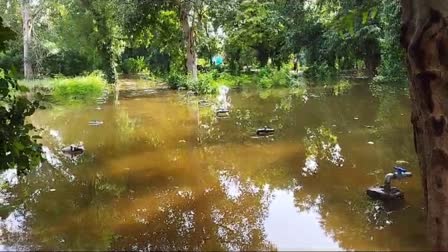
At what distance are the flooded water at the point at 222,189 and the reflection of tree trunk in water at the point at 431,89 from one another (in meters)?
2.02

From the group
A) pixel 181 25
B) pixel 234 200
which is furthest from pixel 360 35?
pixel 234 200

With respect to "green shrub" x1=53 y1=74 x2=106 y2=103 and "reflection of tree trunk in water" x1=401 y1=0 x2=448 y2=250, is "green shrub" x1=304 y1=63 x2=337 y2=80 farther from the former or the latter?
"reflection of tree trunk in water" x1=401 y1=0 x2=448 y2=250

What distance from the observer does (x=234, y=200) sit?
21.9ft

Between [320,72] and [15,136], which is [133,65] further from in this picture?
[15,136]

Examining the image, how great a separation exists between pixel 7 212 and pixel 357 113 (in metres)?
10.1

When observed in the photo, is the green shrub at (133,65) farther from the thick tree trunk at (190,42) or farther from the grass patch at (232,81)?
the thick tree trunk at (190,42)

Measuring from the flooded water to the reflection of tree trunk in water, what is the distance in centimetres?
202

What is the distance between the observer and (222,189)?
285 inches

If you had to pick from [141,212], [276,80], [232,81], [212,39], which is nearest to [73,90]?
[232,81]

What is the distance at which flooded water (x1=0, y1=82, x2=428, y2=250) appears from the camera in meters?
5.31

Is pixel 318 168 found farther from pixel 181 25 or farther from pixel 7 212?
pixel 181 25

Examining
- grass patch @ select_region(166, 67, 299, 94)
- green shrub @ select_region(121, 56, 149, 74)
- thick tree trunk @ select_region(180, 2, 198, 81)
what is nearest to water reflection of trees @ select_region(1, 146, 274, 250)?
grass patch @ select_region(166, 67, 299, 94)

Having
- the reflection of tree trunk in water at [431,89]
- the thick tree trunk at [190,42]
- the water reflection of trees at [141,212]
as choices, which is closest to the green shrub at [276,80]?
the thick tree trunk at [190,42]

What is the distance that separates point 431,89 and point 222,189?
4.71 m
